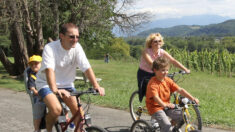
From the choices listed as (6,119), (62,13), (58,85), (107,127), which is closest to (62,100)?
(58,85)

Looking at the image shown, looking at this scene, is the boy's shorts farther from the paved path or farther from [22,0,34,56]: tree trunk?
[22,0,34,56]: tree trunk

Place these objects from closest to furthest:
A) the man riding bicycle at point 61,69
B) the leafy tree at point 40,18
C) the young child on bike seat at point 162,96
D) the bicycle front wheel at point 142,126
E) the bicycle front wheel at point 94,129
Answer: the bicycle front wheel at point 94,129 < the man riding bicycle at point 61,69 < the young child on bike seat at point 162,96 < the bicycle front wheel at point 142,126 < the leafy tree at point 40,18

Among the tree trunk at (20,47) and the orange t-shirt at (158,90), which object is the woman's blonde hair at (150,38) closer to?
the orange t-shirt at (158,90)

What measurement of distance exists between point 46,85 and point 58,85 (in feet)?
0.53

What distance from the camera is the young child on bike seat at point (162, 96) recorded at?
150 inches

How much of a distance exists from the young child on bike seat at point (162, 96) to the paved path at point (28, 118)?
170cm

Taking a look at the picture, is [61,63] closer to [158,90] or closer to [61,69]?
[61,69]

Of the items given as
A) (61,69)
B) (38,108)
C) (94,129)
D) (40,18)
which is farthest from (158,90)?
(40,18)

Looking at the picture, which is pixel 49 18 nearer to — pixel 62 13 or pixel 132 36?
pixel 62 13

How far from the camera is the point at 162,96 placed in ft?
13.0

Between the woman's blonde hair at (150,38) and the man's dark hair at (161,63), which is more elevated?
the woman's blonde hair at (150,38)

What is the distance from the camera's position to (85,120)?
11.6ft

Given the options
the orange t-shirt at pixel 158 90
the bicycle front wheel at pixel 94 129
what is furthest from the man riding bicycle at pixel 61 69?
the orange t-shirt at pixel 158 90

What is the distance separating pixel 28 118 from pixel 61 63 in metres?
3.45
